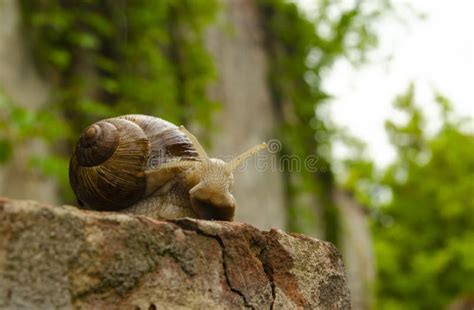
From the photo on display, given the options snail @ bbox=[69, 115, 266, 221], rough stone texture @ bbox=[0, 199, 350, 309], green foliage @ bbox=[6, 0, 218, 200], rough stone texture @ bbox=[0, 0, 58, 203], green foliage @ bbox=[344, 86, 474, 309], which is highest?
green foliage @ bbox=[344, 86, 474, 309]

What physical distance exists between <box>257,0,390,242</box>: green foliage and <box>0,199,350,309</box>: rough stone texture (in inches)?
298

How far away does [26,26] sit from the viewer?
6.71 m

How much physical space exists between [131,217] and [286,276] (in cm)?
54

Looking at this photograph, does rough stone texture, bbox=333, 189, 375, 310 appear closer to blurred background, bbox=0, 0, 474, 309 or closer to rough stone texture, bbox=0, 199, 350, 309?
blurred background, bbox=0, 0, 474, 309

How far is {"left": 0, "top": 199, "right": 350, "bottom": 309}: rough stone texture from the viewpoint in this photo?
1477 millimetres

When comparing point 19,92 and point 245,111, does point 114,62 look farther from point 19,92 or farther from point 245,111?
point 245,111

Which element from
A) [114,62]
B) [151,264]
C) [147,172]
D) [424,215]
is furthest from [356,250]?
[424,215]

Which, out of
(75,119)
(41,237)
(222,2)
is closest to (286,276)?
(41,237)

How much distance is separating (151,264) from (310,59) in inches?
334

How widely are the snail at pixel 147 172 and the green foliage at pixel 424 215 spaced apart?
50.8 ft

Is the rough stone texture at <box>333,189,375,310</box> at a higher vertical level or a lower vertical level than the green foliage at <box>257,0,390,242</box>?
lower

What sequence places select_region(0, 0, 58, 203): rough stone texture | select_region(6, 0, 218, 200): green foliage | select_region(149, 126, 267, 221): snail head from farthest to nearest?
select_region(6, 0, 218, 200): green foliage, select_region(0, 0, 58, 203): rough stone texture, select_region(149, 126, 267, 221): snail head

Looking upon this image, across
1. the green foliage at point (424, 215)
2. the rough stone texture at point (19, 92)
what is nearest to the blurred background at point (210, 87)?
the rough stone texture at point (19, 92)

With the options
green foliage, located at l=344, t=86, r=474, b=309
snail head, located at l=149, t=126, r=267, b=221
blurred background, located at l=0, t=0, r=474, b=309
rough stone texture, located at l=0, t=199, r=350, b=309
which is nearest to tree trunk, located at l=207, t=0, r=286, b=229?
blurred background, located at l=0, t=0, r=474, b=309
